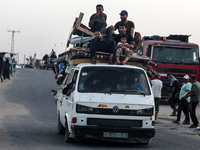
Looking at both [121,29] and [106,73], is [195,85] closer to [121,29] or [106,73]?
[121,29]

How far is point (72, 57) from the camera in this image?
12805 millimetres

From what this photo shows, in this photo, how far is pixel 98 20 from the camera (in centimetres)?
1551

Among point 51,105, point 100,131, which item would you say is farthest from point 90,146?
point 51,105

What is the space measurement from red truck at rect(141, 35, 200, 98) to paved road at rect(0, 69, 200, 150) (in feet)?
18.9

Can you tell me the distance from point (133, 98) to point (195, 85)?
7.13 m

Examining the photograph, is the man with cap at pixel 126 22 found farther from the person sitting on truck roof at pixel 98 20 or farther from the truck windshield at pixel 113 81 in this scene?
the truck windshield at pixel 113 81

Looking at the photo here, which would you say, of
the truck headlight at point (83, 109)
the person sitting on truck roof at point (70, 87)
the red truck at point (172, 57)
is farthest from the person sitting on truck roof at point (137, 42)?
the red truck at point (172, 57)

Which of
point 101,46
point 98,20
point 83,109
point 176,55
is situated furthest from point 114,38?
point 176,55

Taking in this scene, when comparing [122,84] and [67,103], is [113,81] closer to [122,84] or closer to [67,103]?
[122,84]

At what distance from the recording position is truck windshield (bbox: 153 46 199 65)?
2602 centimetres

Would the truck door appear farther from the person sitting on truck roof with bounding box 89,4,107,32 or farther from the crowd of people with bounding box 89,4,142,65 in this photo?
the person sitting on truck roof with bounding box 89,4,107,32

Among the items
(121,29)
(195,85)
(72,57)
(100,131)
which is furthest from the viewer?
(195,85)

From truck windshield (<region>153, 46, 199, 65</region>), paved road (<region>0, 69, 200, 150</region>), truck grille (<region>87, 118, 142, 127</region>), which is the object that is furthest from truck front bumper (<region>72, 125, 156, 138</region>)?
truck windshield (<region>153, 46, 199, 65</region>)

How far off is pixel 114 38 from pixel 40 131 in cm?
335
